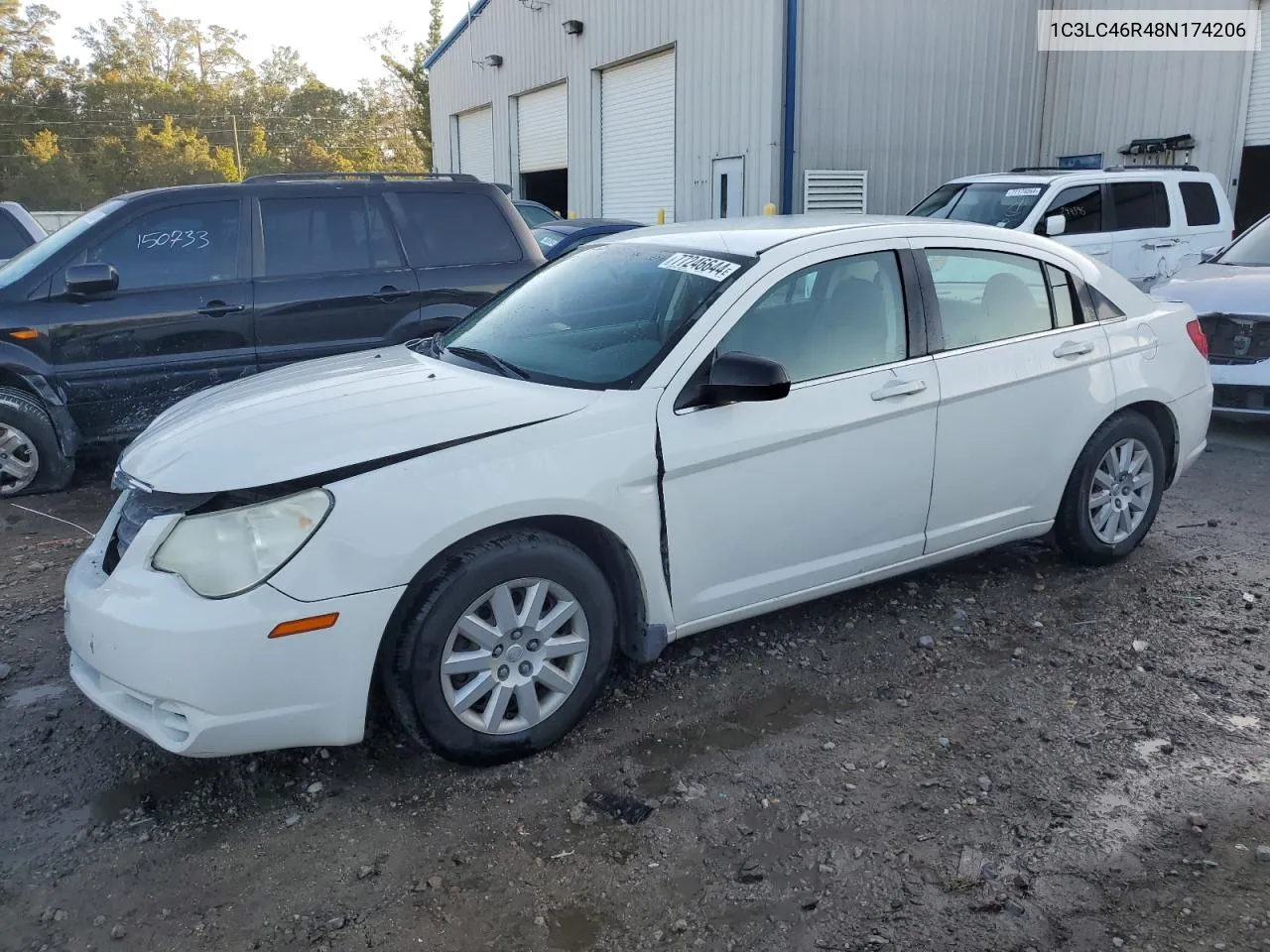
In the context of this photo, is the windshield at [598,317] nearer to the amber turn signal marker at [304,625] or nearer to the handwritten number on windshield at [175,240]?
the amber turn signal marker at [304,625]

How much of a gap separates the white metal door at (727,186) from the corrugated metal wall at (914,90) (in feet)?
2.95

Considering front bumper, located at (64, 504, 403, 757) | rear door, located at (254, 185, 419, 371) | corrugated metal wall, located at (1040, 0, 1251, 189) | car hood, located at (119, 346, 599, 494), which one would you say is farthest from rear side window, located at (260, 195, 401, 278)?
corrugated metal wall, located at (1040, 0, 1251, 189)

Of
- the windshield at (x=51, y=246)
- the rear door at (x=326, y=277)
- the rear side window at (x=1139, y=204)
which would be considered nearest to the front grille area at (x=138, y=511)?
the rear door at (x=326, y=277)

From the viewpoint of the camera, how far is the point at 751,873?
9.19 ft

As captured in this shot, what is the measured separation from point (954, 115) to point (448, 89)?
15359mm

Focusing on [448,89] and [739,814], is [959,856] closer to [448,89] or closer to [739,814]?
[739,814]

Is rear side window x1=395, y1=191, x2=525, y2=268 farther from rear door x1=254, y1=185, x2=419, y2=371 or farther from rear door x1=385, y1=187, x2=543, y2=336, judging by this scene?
rear door x1=254, y1=185, x2=419, y2=371

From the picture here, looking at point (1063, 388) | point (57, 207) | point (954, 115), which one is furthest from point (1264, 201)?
point (57, 207)

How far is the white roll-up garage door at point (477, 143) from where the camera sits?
2489 cm

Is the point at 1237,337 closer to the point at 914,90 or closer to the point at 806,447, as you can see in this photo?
the point at 806,447

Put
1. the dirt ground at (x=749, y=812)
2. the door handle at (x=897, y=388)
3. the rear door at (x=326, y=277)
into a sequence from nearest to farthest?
the dirt ground at (x=749, y=812) < the door handle at (x=897, y=388) < the rear door at (x=326, y=277)

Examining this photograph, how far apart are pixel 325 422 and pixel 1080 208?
9577mm

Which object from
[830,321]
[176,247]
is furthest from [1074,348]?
[176,247]

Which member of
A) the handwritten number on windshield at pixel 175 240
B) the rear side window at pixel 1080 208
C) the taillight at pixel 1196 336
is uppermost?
the rear side window at pixel 1080 208
